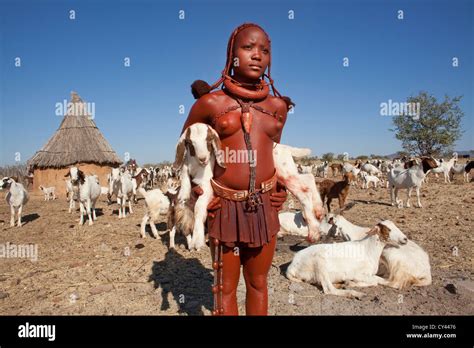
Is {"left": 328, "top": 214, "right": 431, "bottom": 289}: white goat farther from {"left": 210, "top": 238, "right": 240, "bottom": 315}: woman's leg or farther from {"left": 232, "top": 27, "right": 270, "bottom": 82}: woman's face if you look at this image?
{"left": 232, "top": 27, "right": 270, "bottom": 82}: woman's face

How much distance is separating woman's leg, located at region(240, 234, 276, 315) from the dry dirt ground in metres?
1.65

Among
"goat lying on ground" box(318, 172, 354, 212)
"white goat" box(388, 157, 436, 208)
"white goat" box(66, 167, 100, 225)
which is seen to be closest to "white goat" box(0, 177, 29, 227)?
"white goat" box(66, 167, 100, 225)

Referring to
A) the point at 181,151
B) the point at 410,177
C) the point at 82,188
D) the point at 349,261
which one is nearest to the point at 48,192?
the point at 82,188

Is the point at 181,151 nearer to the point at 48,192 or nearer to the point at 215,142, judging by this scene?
the point at 215,142

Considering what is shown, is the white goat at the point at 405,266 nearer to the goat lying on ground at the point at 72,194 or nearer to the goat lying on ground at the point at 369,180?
the goat lying on ground at the point at 72,194

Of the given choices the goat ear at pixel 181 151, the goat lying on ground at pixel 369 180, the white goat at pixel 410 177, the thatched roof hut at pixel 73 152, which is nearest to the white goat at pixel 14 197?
the thatched roof hut at pixel 73 152

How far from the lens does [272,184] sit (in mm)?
2895

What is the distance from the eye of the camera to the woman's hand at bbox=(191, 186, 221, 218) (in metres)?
2.73

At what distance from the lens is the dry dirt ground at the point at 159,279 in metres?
4.56

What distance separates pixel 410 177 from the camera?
1336 cm

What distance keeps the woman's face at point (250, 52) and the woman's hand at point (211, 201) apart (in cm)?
109
